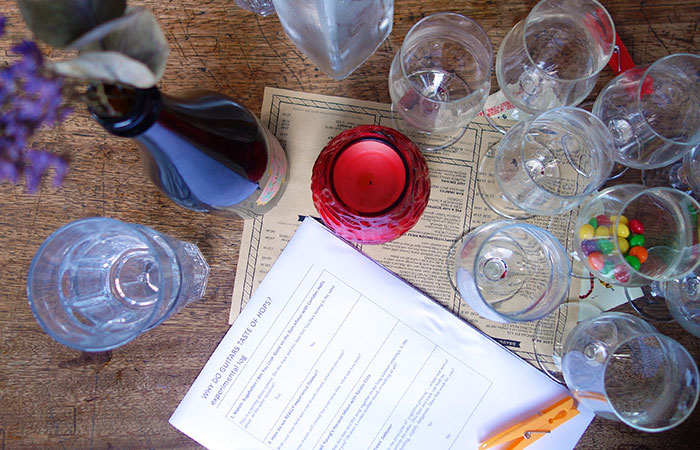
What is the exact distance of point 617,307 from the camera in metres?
0.54

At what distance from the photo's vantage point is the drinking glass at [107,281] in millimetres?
419

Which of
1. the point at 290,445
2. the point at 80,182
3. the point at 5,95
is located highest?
the point at 5,95

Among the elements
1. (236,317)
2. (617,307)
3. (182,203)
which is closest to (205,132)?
(182,203)

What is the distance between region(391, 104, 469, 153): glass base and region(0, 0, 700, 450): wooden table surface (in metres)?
0.03

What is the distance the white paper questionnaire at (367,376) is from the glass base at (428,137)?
0.55 ft

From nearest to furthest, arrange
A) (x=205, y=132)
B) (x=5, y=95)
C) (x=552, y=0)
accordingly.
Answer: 1. (x=5, y=95)
2. (x=205, y=132)
3. (x=552, y=0)

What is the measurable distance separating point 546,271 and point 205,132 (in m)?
0.39

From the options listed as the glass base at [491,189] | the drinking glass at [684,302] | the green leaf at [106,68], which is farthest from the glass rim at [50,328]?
the drinking glass at [684,302]

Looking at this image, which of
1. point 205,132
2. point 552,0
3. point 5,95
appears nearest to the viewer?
point 5,95

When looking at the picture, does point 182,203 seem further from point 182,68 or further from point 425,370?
point 425,370

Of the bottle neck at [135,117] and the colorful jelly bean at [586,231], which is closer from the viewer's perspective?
the bottle neck at [135,117]

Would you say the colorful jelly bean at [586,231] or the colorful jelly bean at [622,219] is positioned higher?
the colorful jelly bean at [622,219]

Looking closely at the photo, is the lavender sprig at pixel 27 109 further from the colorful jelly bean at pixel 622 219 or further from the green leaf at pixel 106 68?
the colorful jelly bean at pixel 622 219

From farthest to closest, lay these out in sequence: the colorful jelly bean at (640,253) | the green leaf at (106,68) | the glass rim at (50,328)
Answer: the colorful jelly bean at (640,253), the glass rim at (50,328), the green leaf at (106,68)
